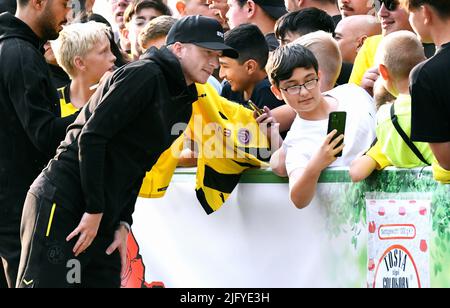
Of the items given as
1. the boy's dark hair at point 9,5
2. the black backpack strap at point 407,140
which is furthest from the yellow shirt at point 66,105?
the black backpack strap at point 407,140

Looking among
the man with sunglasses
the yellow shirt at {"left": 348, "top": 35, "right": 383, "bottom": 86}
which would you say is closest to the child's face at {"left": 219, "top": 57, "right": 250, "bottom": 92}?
the yellow shirt at {"left": 348, "top": 35, "right": 383, "bottom": 86}

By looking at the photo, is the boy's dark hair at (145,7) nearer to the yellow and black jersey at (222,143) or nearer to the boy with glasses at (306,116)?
the yellow and black jersey at (222,143)

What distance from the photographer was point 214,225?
22.9 feet

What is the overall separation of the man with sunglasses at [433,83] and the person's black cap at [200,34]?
49.7 inches

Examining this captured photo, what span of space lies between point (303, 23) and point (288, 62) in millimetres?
1352

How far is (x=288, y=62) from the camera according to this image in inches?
244

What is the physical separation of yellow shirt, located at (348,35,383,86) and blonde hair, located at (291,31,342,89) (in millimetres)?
290

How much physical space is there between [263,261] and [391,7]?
2.07 m

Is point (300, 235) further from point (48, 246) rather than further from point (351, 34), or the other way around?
point (351, 34)

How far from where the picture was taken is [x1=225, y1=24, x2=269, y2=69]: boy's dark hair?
7273 millimetres

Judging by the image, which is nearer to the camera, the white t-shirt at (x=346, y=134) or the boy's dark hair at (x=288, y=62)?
the white t-shirt at (x=346, y=134)

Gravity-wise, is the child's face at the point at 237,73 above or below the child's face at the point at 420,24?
below

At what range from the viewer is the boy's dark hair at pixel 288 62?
6.20 meters
